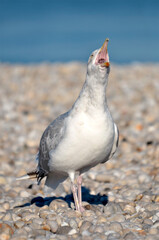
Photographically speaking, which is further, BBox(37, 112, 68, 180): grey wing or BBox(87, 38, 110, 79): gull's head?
BBox(37, 112, 68, 180): grey wing

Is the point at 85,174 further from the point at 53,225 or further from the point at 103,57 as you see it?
the point at 103,57

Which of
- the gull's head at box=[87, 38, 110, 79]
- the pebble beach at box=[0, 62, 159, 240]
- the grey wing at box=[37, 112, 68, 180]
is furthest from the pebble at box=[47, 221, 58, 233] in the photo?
the gull's head at box=[87, 38, 110, 79]

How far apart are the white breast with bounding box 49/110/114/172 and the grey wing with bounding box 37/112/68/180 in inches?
5.6

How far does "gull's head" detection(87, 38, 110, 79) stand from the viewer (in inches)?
165

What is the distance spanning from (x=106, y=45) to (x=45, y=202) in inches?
103

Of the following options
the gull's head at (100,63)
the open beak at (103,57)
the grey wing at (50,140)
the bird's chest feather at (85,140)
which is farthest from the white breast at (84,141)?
the open beak at (103,57)

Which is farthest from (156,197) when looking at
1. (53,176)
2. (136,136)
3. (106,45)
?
(136,136)

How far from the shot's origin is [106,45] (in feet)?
13.6

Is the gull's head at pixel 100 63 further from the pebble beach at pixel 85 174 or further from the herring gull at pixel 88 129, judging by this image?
the pebble beach at pixel 85 174

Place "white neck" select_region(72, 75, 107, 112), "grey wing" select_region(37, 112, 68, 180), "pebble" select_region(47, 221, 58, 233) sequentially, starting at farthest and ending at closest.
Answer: "grey wing" select_region(37, 112, 68, 180) < "white neck" select_region(72, 75, 107, 112) < "pebble" select_region(47, 221, 58, 233)

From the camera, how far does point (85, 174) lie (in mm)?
7332

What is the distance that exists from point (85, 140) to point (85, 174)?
309cm

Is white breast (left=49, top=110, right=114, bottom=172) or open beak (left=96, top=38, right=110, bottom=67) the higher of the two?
open beak (left=96, top=38, right=110, bottom=67)

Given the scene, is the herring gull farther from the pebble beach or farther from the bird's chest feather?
the pebble beach
